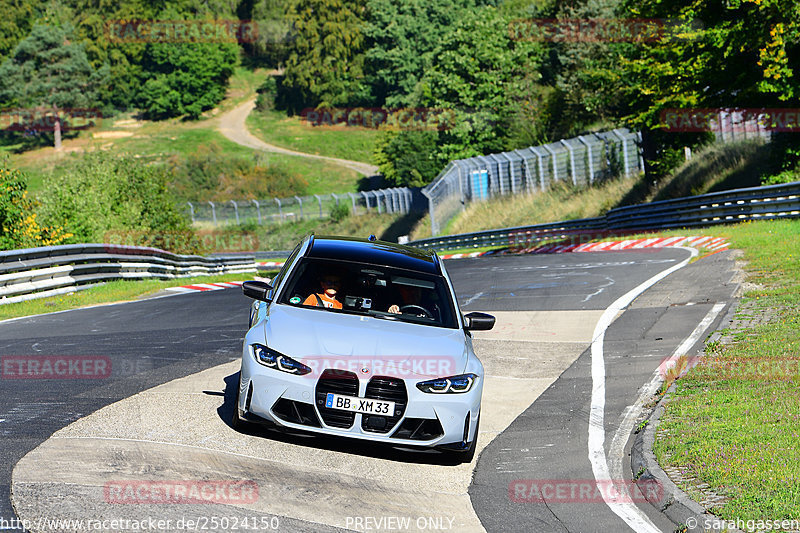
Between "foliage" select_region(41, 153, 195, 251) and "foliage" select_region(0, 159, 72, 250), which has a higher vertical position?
"foliage" select_region(0, 159, 72, 250)

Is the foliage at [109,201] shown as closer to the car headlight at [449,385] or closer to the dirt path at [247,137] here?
the car headlight at [449,385]

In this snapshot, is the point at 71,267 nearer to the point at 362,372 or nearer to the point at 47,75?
the point at 362,372

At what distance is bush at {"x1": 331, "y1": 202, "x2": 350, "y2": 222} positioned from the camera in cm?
7244

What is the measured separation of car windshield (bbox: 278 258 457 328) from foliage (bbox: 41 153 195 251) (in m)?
24.7

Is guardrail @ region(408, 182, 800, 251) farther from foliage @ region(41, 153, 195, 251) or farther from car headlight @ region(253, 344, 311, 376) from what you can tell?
car headlight @ region(253, 344, 311, 376)

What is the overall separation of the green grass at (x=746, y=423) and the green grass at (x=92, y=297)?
13269mm

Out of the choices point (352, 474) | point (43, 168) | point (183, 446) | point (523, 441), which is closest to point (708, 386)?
point (523, 441)

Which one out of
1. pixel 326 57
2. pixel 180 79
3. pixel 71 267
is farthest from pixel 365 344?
pixel 180 79

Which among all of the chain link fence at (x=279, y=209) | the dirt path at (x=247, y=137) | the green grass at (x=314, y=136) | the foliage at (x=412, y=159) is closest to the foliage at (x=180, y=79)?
the dirt path at (x=247, y=137)

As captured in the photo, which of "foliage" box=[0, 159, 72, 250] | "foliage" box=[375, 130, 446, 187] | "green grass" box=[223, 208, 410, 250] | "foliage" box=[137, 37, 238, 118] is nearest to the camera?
"foliage" box=[0, 159, 72, 250]

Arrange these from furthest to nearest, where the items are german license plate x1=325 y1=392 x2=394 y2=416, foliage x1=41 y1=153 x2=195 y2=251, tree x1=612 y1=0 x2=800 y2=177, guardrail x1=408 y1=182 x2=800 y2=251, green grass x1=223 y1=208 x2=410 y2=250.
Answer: green grass x1=223 y1=208 x2=410 y2=250 < foliage x1=41 y1=153 x2=195 y2=251 < tree x1=612 y1=0 x2=800 y2=177 < guardrail x1=408 y1=182 x2=800 y2=251 < german license plate x1=325 y1=392 x2=394 y2=416

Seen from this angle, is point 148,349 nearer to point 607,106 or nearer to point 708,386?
point 708,386

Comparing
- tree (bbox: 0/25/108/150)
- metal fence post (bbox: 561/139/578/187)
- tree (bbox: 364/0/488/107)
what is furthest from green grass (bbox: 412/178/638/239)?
tree (bbox: 0/25/108/150)

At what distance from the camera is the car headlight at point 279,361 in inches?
289
